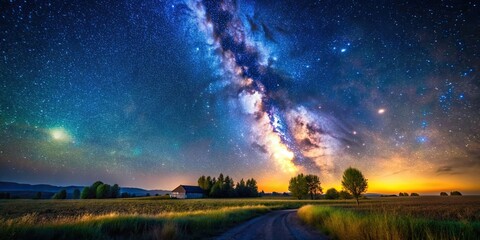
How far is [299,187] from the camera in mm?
97938

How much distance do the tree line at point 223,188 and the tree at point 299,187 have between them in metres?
26.1

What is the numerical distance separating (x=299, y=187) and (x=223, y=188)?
36581 mm

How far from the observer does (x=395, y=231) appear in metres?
7.91

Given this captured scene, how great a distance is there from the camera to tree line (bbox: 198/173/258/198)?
105312 mm

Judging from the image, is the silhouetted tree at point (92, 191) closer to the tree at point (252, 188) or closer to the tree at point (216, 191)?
the tree at point (216, 191)

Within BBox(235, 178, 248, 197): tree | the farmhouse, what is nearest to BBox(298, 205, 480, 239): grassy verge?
the farmhouse

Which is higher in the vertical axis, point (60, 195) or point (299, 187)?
point (299, 187)

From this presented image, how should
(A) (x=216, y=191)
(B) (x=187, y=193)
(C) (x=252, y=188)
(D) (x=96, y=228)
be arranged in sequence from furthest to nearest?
1. (C) (x=252, y=188)
2. (A) (x=216, y=191)
3. (B) (x=187, y=193)
4. (D) (x=96, y=228)

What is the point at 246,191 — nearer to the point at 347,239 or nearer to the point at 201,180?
the point at 201,180

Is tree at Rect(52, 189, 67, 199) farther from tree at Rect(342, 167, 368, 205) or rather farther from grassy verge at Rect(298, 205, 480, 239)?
grassy verge at Rect(298, 205, 480, 239)

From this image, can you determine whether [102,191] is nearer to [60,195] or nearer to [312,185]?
[60,195]

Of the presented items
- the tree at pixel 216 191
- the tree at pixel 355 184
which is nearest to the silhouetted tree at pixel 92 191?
the tree at pixel 216 191

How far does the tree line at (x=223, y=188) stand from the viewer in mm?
105312

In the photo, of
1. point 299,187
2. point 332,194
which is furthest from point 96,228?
point 332,194
